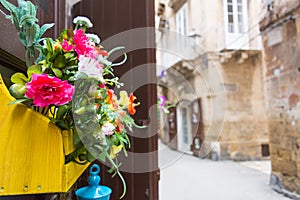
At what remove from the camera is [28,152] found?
0.32m

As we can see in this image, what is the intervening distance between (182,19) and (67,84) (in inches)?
160

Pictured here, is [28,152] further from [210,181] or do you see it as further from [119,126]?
[210,181]

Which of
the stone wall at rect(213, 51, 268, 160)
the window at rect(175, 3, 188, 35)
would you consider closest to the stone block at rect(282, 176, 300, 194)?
the stone wall at rect(213, 51, 268, 160)

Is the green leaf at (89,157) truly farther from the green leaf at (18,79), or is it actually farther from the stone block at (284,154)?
the stone block at (284,154)

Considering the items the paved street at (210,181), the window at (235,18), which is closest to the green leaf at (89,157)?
the paved street at (210,181)

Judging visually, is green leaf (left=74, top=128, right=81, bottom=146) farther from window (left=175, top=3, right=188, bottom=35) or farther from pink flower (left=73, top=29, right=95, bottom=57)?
window (left=175, top=3, right=188, bottom=35)

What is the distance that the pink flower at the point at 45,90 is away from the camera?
0.30 meters

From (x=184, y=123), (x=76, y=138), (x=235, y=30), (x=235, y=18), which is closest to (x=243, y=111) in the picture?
(x=184, y=123)

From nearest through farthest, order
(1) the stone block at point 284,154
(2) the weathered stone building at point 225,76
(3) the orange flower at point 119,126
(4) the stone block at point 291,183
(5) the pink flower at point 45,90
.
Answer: (5) the pink flower at point 45,90 → (3) the orange flower at point 119,126 → (4) the stone block at point 291,183 → (1) the stone block at point 284,154 → (2) the weathered stone building at point 225,76

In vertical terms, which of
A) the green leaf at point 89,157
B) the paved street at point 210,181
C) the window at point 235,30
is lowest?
the paved street at point 210,181

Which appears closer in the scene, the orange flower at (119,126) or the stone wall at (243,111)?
the orange flower at (119,126)

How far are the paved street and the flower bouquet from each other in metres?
0.75

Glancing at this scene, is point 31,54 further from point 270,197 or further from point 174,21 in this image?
point 174,21

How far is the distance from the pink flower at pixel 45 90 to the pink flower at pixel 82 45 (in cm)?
7
